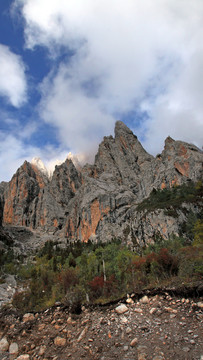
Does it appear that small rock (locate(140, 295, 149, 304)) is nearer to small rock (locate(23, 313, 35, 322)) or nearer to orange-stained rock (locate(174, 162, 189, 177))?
small rock (locate(23, 313, 35, 322))

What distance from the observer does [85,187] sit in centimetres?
12875

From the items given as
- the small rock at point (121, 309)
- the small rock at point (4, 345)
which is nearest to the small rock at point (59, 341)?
the small rock at point (121, 309)

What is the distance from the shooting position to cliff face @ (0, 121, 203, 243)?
97812 mm

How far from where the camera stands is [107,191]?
11875cm

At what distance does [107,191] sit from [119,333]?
111 meters

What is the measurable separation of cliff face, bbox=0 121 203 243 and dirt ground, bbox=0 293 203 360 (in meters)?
58.6

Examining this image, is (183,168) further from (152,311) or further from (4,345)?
(4,345)

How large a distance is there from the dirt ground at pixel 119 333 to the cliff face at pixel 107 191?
58558 millimetres

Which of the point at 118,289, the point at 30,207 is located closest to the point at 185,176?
the point at 118,289

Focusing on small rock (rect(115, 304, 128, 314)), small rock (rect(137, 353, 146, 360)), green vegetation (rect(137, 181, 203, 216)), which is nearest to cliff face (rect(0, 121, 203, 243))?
green vegetation (rect(137, 181, 203, 216))

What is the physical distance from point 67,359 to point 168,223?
62023 mm

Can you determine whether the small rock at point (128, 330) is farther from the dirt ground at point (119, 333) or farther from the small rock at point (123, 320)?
the small rock at point (123, 320)

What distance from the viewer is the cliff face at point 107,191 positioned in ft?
321

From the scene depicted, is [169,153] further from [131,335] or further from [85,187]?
[131,335]
